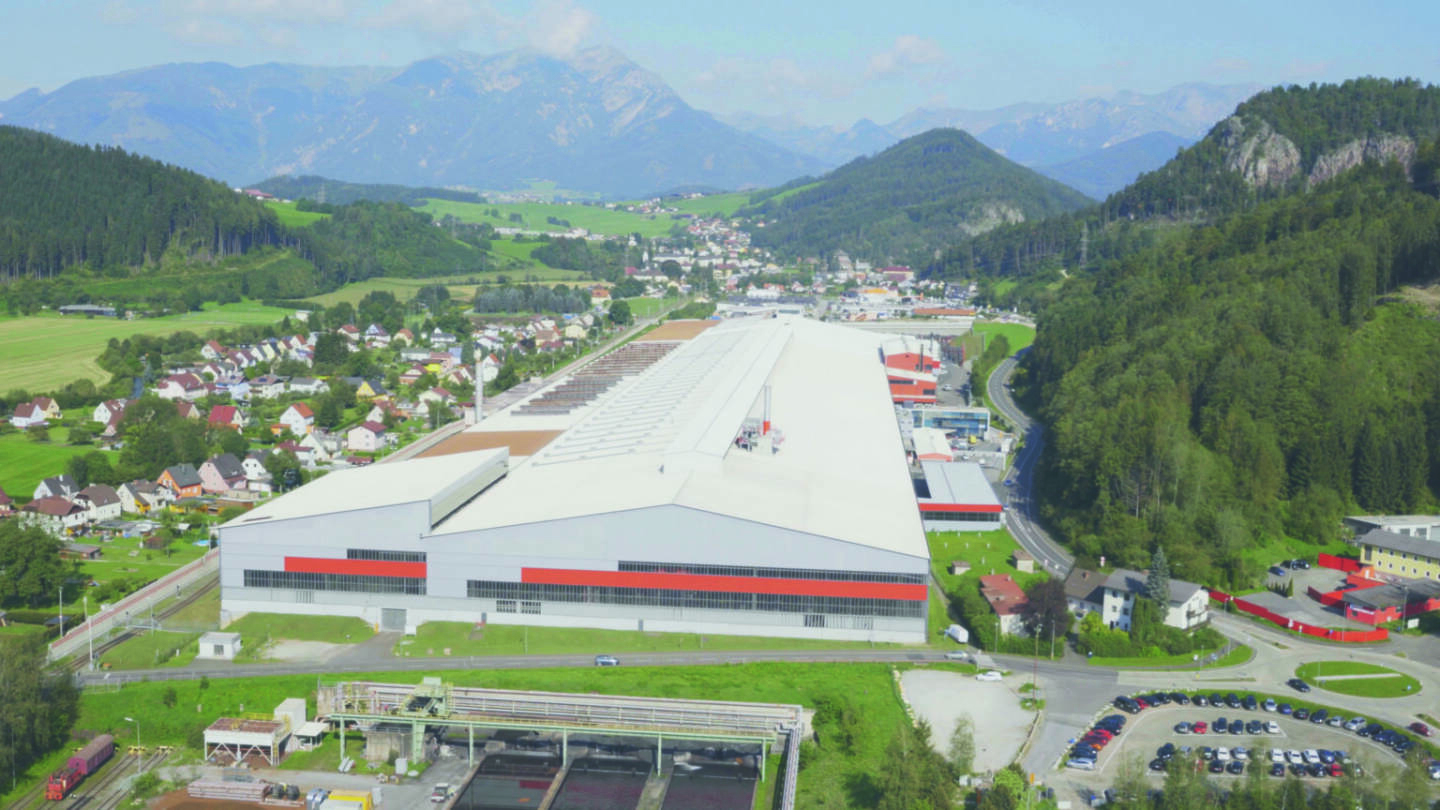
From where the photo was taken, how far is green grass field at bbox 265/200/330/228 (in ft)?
372

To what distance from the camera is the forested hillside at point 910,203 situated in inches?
5669

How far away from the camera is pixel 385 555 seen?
93.8 ft

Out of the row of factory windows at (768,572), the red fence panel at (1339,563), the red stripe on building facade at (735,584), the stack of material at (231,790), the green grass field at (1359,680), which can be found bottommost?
the stack of material at (231,790)

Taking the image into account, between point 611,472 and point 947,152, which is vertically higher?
point 947,152

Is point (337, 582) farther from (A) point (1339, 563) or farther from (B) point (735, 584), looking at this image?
(A) point (1339, 563)

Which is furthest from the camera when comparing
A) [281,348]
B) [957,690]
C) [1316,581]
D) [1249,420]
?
[281,348]

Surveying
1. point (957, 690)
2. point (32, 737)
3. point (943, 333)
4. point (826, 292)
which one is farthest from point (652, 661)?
point (826, 292)

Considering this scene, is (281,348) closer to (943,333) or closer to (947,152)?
(943,333)

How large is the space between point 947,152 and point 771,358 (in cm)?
14083

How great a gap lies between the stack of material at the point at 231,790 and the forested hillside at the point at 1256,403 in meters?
23.7

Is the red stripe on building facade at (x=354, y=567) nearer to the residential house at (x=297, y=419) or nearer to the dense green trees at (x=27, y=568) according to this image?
the dense green trees at (x=27, y=568)

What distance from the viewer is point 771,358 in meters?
51.8

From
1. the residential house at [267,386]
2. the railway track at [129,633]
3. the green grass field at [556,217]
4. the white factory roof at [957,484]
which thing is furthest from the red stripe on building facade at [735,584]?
the green grass field at [556,217]

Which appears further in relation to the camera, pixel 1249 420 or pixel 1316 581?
pixel 1249 420
